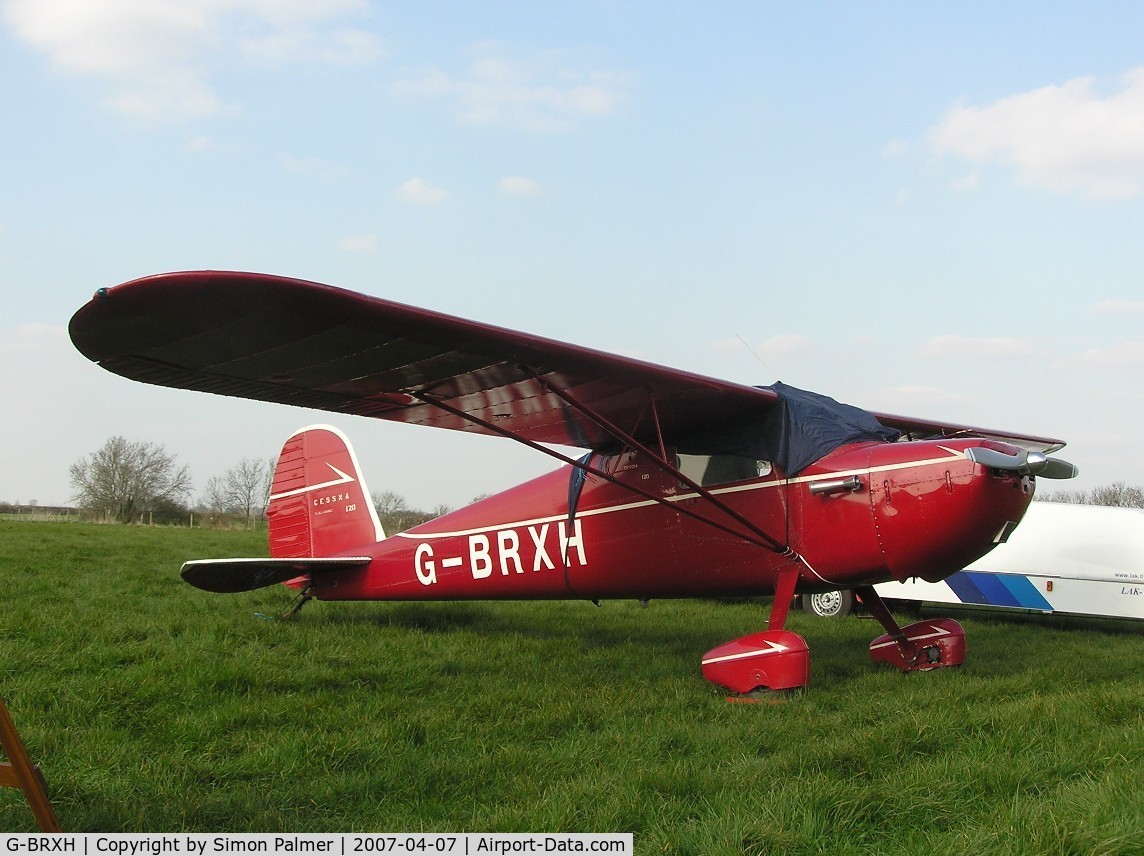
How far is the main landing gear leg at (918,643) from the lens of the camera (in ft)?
23.6

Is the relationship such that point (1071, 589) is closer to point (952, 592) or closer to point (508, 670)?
point (952, 592)

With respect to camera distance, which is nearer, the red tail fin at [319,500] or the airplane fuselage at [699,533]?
the airplane fuselage at [699,533]

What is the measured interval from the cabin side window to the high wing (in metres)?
0.28

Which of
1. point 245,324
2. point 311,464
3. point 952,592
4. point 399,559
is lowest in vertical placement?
point 952,592

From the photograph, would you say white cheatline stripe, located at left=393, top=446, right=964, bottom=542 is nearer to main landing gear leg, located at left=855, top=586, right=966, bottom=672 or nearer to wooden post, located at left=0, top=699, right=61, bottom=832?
main landing gear leg, located at left=855, top=586, right=966, bottom=672

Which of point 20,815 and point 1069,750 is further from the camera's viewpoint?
point 1069,750

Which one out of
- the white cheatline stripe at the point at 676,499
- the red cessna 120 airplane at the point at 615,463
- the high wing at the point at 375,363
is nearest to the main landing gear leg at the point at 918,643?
the red cessna 120 airplane at the point at 615,463

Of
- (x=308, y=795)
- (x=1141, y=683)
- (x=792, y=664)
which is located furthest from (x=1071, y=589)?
(x=308, y=795)

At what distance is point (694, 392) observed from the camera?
22.5ft

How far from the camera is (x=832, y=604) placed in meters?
12.7

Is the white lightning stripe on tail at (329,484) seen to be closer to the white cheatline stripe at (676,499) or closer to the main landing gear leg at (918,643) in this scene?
the white cheatline stripe at (676,499)

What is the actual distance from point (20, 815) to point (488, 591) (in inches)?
218

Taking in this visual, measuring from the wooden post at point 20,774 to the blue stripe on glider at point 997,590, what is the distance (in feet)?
38.7

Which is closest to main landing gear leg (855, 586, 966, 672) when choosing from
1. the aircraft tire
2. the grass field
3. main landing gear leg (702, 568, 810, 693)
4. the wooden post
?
the grass field
